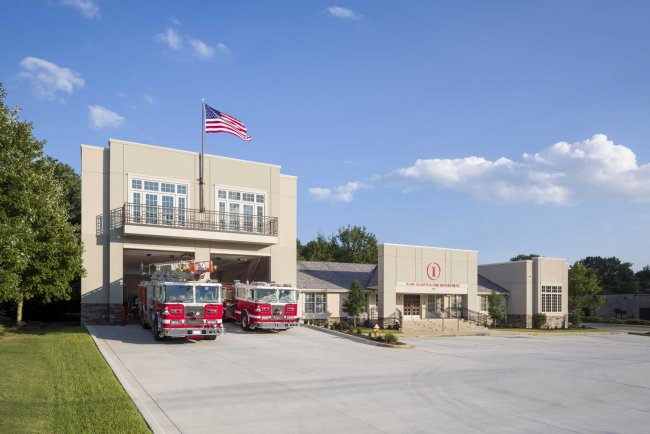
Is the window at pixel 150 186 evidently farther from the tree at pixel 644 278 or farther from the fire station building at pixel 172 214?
→ the tree at pixel 644 278

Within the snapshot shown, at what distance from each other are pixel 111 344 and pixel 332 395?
39.4ft

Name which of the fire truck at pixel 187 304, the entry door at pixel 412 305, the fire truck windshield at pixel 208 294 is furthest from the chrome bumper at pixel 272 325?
the entry door at pixel 412 305

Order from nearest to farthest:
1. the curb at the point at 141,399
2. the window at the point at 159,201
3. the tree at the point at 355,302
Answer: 1. the curb at the point at 141,399
2. the window at the point at 159,201
3. the tree at the point at 355,302

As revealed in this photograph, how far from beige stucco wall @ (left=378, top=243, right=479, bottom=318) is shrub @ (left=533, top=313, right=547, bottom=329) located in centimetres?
618

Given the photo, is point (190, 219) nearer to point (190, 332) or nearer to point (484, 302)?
point (190, 332)

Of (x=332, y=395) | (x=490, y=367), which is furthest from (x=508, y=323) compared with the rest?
(x=332, y=395)

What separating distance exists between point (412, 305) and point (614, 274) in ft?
265

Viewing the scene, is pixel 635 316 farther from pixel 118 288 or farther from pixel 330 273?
pixel 118 288

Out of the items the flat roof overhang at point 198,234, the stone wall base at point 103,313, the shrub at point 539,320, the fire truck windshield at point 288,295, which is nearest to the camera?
the fire truck windshield at point 288,295

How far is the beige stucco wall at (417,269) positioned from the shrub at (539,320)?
6.18m

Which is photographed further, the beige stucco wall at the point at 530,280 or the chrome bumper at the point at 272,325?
the beige stucco wall at the point at 530,280

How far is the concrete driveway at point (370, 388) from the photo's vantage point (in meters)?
11.2

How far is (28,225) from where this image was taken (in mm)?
22344

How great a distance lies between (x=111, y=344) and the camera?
2194cm
